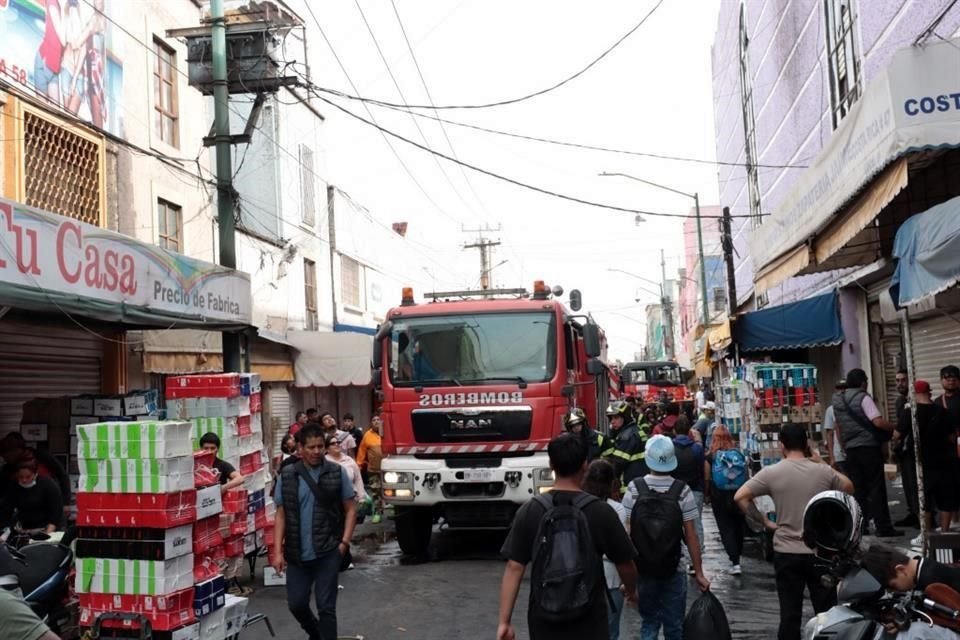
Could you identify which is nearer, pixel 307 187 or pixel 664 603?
pixel 664 603

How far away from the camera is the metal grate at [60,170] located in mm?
13789

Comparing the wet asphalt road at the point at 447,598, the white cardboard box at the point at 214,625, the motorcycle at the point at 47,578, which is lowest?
the wet asphalt road at the point at 447,598

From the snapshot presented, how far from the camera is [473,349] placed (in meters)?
12.0

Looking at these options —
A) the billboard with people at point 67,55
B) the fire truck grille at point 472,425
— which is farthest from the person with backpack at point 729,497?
the billboard with people at point 67,55

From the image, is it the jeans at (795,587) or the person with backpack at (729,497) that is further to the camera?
the person with backpack at (729,497)

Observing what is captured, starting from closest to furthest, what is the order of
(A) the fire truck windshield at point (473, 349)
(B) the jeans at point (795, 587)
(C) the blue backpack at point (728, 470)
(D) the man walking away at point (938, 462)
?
(B) the jeans at point (795, 587), (D) the man walking away at point (938, 462), (C) the blue backpack at point (728, 470), (A) the fire truck windshield at point (473, 349)

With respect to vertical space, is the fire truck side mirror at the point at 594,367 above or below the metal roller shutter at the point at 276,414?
above

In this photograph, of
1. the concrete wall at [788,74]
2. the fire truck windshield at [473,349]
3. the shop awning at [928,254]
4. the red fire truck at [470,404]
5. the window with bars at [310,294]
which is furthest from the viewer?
the window with bars at [310,294]

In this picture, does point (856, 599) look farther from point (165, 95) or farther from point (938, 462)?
point (165, 95)

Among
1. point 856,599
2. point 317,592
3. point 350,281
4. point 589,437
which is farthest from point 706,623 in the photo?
point 350,281

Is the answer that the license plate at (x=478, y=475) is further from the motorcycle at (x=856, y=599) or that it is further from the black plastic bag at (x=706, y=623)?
the motorcycle at (x=856, y=599)

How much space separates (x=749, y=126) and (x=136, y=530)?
22.6m

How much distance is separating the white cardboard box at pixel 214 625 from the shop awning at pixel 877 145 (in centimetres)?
632

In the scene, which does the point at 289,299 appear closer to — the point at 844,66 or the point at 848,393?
the point at 844,66
